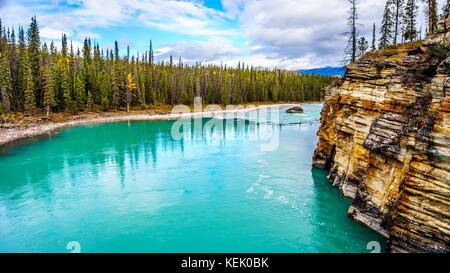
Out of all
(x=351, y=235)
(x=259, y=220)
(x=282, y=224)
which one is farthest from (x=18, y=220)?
(x=351, y=235)

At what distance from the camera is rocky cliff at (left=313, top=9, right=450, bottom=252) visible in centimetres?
978

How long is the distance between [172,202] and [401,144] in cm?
1380

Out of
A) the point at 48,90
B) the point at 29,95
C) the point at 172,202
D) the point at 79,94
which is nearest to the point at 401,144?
the point at 172,202

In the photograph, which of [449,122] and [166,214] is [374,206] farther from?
[166,214]

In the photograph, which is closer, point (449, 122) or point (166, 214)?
point (449, 122)

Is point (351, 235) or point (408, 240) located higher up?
point (408, 240)

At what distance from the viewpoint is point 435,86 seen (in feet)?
34.9

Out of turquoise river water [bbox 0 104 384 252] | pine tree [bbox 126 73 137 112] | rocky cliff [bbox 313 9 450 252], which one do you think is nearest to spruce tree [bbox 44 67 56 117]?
pine tree [bbox 126 73 137 112]

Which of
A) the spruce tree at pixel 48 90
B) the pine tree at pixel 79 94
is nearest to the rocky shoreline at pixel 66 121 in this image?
the pine tree at pixel 79 94

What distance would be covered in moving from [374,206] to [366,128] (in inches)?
184

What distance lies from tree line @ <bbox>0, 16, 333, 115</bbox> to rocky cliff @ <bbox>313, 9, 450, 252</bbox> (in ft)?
181

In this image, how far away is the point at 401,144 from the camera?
12.6 meters

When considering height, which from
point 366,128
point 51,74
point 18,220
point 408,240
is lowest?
point 18,220

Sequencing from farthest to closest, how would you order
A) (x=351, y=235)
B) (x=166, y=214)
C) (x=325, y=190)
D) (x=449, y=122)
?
1. (x=325, y=190)
2. (x=166, y=214)
3. (x=351, y=235)
4. (x=449, y=122)
